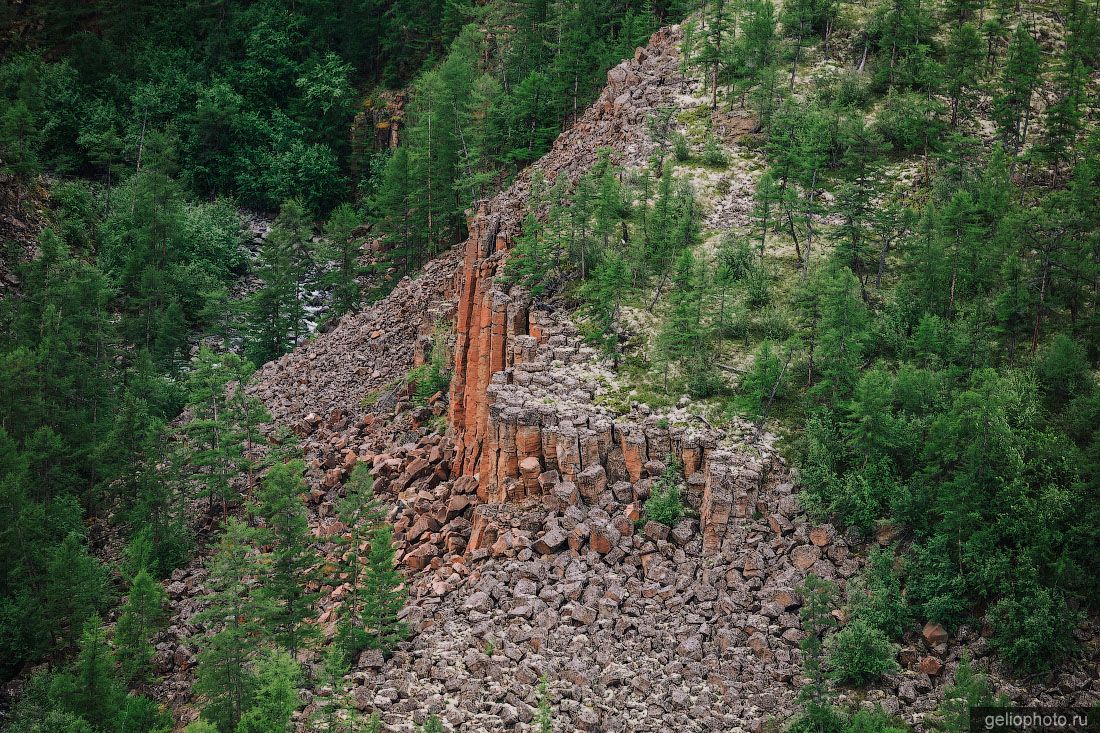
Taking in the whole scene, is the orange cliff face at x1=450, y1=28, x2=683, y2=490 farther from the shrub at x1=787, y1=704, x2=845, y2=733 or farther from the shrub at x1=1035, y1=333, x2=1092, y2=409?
the shrub at x1=1035, y1=333, x2=1092, y2=409

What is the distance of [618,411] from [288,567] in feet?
53.9

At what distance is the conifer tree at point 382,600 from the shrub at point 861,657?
17.3 metres

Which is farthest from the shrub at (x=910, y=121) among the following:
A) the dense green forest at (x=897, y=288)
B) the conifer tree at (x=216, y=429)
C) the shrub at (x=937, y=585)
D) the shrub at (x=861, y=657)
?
the conifer tree at (x=216, y=429)

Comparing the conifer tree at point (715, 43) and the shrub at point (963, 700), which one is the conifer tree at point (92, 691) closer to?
the shrub at point (963, 700)

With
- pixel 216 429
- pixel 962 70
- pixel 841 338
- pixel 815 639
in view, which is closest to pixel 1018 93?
pixel 962 70

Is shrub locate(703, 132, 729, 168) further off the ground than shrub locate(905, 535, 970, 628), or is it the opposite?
shrub locate(703, 132, 729, 168)

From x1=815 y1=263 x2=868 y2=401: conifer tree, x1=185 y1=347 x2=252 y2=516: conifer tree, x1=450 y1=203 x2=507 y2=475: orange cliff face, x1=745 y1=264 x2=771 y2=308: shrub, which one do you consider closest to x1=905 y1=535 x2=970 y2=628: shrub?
x1=815 y1=263 x2=868 y2=401: conifer tree

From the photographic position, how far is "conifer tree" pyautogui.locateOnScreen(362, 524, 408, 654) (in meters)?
44.4

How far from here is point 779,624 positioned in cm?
4106

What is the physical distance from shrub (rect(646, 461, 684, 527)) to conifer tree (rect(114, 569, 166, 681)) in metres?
27.1

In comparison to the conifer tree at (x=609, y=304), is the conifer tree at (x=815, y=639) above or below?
below

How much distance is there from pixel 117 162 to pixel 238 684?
7941 centimetres

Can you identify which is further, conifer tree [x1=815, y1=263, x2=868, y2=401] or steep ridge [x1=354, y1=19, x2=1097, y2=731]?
conifer tree [x1=815, y1=263, x2=868, y2=401]

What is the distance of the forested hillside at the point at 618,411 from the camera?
Result: 40531 mm
